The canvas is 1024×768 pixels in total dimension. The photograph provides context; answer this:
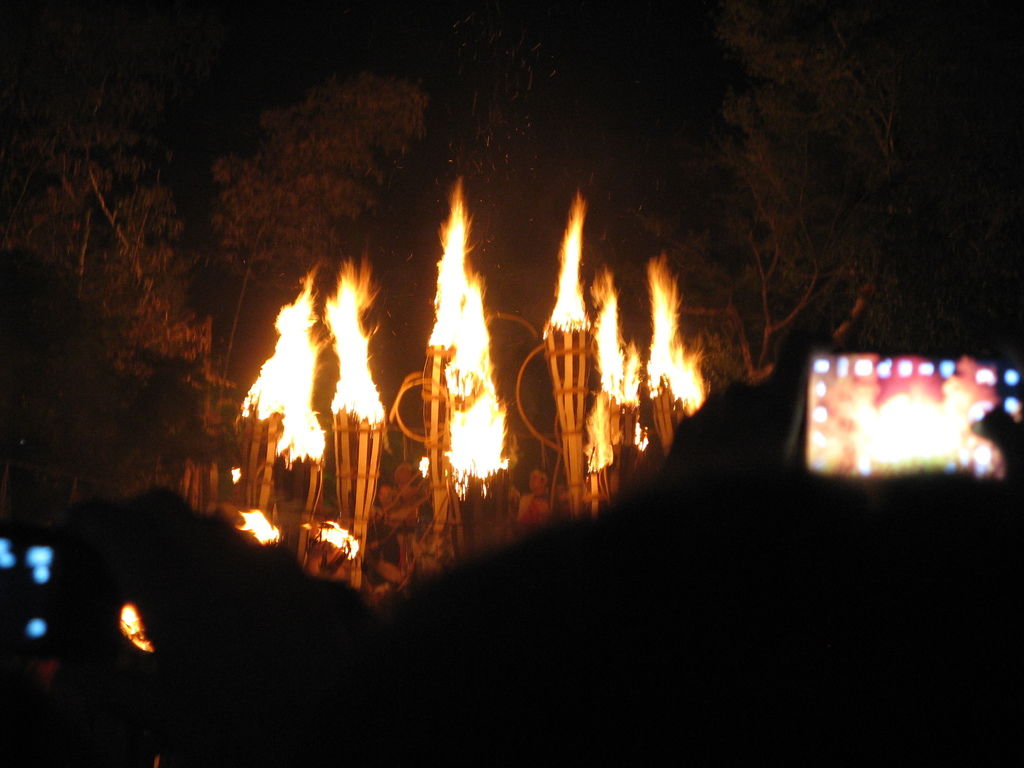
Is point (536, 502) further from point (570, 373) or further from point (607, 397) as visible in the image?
point (570, 373)

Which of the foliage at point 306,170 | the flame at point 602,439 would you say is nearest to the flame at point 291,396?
the flame at point 602,439

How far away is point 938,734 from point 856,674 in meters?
0.15

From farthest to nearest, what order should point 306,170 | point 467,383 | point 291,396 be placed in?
1. point 306,170
2. point 291,396
3. point 467,383

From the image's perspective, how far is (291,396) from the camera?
8945 mm

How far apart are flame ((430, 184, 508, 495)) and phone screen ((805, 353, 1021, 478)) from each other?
5843mm

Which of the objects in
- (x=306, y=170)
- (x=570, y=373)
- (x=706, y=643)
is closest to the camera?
(x=706, y=643)

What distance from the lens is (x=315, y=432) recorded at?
9.09 metres

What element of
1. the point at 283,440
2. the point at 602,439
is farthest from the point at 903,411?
the point at 283,440

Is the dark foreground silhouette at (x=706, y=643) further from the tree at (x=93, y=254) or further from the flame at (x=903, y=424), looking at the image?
the tree at (x=93, y=254)

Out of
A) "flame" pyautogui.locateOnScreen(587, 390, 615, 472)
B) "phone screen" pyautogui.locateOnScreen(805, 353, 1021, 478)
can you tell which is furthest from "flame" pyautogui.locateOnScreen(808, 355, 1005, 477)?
"flame" pyautogui.locateOnScreen(587, 390, 615, 472)

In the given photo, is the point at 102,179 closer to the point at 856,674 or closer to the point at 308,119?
the point at 308,119

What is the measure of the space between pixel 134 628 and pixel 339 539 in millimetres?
5075

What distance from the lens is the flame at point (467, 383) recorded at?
7668mm

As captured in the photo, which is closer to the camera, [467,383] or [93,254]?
[467,383]
